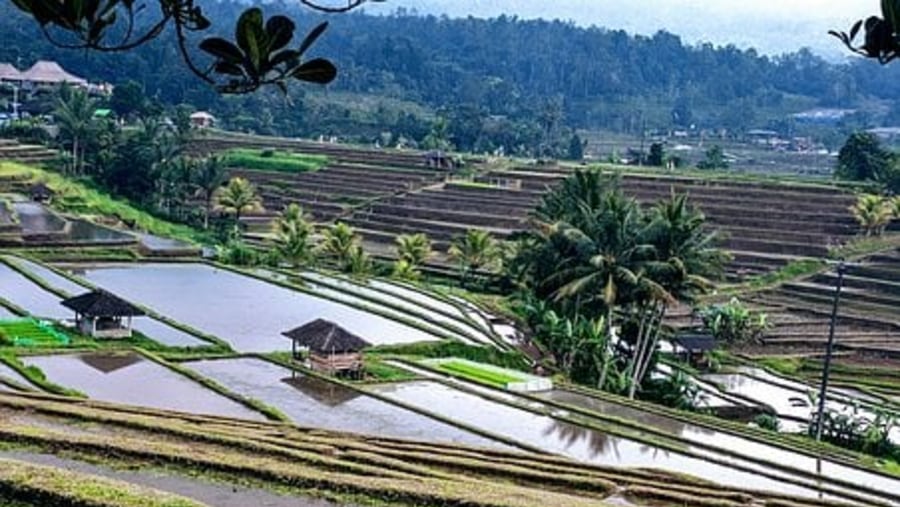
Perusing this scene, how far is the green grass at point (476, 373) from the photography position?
19.2 meters

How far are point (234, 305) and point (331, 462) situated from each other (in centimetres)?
1684

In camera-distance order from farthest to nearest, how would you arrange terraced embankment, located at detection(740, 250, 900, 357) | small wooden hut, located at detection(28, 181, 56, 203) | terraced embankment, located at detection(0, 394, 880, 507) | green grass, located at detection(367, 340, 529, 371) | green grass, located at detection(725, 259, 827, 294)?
1. small wooden hut, located at detection(28, 181, 56, 203)
2. green grass, located at detection(725, 259, 827, 294)
3. terraced embankment, located at detection(740, 250, 900, 357)
4. green grass, located at detection(367, 340, 529, 371)
5. terraced embankment, located at detection(0, 394, 880, 507)

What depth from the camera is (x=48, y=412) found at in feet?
34.0

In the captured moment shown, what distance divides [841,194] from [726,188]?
13.4 feet

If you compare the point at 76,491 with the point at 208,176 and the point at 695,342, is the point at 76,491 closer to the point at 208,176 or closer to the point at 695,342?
the point at 695,342

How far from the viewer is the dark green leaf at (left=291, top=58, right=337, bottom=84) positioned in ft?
8.46

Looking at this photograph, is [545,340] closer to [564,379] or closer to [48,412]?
[564,379]

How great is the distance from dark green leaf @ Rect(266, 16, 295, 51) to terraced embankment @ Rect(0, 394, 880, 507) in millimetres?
5199

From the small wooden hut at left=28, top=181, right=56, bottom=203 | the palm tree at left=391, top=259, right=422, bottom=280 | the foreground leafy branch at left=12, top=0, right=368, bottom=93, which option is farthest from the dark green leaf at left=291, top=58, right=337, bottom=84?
the small wooden hut at left=28, top=181, right=56, bottom=203

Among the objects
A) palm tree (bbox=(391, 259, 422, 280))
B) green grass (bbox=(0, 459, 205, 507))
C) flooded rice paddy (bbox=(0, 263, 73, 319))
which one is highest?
green grass (bbox=(0, 459, 205, 507))

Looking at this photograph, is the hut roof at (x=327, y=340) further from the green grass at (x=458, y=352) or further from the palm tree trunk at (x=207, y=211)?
the palm tree trunk at (x=207, y=211)

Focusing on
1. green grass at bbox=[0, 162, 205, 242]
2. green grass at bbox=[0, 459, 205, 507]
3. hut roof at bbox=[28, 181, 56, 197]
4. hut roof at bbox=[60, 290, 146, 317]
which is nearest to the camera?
green grass at bbox=[0, 459, 205, 507]

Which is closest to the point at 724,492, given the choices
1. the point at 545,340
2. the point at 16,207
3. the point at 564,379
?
the point at 564,379

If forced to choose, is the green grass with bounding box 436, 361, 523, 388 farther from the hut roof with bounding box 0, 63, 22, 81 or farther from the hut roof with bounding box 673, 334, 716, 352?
the hut roof with bounding box 0, 63, 22, 81
